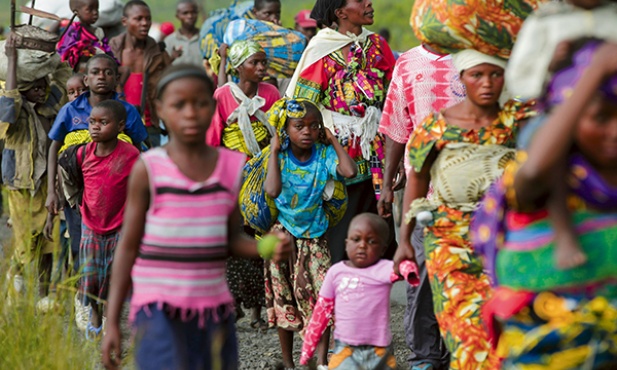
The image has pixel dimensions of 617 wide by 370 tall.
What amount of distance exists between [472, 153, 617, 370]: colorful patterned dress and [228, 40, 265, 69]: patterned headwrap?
16.0ft

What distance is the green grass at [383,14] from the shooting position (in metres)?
25.8

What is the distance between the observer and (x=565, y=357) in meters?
3.84

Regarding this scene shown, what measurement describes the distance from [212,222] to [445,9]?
1.68 meters

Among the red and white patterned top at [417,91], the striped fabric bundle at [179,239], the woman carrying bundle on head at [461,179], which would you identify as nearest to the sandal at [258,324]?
the red and white patterned top at [417,91]

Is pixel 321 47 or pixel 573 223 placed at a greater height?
pixel 321 47

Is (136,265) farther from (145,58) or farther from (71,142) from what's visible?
(145,58)

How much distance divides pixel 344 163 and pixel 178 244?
2870 mm

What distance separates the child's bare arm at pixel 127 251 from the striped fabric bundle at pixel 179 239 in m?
0.03

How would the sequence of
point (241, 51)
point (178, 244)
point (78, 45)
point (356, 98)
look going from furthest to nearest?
point (78, 45) → point (241, 51) → point (356, 98) → point (178, 244)

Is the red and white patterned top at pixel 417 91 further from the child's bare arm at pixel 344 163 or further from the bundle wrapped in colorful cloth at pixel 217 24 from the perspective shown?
the bundle wrapped in colorful cloth at pixel 217 24

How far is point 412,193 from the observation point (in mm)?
5539

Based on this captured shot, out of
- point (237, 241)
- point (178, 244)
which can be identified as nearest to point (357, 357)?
point (237, 241)

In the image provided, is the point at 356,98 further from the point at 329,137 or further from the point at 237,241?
the point at 237,241

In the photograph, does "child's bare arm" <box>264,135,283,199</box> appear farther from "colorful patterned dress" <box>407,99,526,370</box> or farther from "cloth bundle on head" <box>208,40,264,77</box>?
"colorful patterned dress" <box>407,99,526,370</box>
